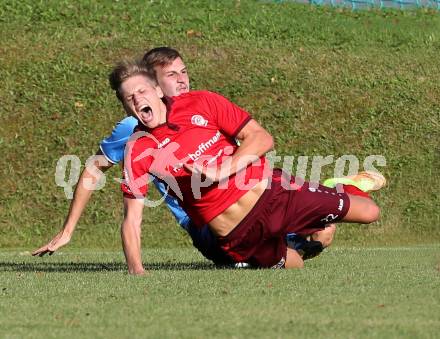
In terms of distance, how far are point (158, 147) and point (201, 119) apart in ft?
1.29

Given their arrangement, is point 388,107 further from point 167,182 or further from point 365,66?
point 167,182

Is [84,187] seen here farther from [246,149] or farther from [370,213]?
[370,213]

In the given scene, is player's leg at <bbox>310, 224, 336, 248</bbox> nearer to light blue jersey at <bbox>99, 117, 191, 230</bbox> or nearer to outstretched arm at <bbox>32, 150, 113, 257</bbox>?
light blue jersey at <bbox>99, 117, 191, 230</bbox>

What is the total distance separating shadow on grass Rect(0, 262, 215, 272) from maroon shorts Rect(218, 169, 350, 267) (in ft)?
2.16

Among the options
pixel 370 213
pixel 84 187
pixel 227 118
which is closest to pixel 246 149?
pixel 227 118

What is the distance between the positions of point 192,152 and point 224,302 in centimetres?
200

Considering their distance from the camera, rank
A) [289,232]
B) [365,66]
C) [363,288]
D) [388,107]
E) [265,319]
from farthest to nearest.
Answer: [365,66]
[388,107]
[289,232]
[363,288]
[265,319]

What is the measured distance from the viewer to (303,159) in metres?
17.4

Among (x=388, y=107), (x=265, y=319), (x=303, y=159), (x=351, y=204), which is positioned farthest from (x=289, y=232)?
(x=388, y=107)

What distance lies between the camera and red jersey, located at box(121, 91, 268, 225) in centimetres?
831

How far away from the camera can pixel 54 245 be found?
8750mm

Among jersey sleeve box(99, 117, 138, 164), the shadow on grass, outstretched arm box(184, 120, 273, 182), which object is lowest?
the shadow on grass

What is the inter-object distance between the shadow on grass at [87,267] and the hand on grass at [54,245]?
60 cm


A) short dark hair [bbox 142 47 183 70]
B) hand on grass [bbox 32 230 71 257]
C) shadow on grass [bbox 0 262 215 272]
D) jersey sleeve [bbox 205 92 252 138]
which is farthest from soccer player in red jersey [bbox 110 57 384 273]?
short dark hair [bbox 142 47 183 70]
